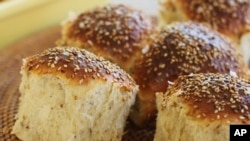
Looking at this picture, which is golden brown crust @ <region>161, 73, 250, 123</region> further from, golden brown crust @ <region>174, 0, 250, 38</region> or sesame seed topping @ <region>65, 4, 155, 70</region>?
golden brown crust @ <region>174, 0, 250, 38</region>

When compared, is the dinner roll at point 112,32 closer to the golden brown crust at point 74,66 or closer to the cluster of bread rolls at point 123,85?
the cluster of bread rolls at point 123,85

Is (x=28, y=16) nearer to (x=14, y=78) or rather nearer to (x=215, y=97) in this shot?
(x=14, y=78)

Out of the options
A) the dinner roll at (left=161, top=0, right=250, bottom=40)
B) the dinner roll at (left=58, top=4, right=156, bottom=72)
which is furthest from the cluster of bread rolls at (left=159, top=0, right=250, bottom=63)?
the dinner roll at (left=58, top=4, right=156, bottom=72)

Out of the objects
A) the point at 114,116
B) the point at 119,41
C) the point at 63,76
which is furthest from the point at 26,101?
the point at 119,41

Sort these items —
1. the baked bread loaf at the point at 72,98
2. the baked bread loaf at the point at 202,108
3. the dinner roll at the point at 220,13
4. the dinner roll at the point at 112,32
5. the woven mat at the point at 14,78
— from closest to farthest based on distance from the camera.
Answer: the baked bread loaf at the point at 202,108
the baked bread loaf at the point at 72,98
the woven mat at the point at 14,78
the dinner roll at the point at 112,32
the dinner roll at the point at 220,13

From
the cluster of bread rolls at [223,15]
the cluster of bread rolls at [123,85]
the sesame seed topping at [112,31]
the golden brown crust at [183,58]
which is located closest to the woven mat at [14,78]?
the cluster of bread rolls at [123,85]

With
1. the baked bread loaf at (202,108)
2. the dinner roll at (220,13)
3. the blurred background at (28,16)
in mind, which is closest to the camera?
the baked bread loaf at (202,108)
